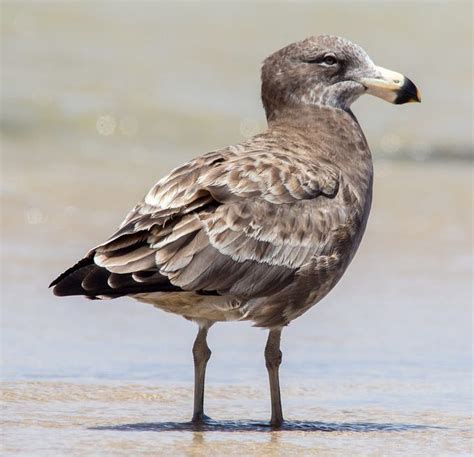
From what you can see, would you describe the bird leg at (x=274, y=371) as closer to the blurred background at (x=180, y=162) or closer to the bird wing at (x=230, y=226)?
the blurred background at (x=180, y=162)

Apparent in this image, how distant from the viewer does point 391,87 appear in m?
7.38

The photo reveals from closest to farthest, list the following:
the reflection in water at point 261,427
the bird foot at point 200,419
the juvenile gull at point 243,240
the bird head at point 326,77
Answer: the juvenile gull at point 243,240 → the reflection in water at point 261,427 → the bird foot at point 200,419 → the bird head at point 326,77

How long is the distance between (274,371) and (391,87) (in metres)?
1.75

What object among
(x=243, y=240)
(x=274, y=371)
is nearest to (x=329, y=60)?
(x=243, y=240)

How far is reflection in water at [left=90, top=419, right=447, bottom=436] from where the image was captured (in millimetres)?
6074

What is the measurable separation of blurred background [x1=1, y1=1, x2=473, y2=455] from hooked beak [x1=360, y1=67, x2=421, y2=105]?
1.45m

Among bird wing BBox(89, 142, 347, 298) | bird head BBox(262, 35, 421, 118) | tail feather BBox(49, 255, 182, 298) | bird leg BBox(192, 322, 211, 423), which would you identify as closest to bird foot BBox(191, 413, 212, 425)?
bird leg BBox(192, 322, 211, 423)

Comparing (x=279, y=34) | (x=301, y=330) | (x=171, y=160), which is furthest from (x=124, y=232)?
(x=279, y=34)

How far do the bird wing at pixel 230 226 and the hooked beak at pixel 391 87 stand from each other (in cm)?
92

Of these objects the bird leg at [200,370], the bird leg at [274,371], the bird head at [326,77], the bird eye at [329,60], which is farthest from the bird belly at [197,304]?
the bird eye at [329,60]

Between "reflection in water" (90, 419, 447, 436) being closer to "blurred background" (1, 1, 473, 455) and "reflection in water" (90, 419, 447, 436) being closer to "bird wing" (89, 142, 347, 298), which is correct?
"blurred background" (1, 1, 473, 455)

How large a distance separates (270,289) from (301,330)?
220 cm

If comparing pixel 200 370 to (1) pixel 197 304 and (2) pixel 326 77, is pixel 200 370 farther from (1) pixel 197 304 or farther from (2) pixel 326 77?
(2) pixel 326 77

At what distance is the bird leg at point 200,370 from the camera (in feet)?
20.8
